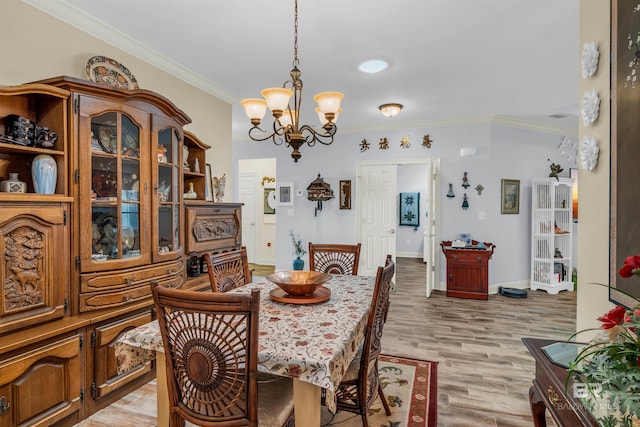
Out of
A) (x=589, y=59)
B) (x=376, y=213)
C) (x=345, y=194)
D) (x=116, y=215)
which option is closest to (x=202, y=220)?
(x=116, y=215)

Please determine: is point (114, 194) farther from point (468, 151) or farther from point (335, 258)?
point (468, 151)

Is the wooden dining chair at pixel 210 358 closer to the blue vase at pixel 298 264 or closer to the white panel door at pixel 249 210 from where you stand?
the blue vase at pixel 298 264

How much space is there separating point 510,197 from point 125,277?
526cm

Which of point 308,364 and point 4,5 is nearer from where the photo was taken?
point 308,364

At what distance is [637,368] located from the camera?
0.80m

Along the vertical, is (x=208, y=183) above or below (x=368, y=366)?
above

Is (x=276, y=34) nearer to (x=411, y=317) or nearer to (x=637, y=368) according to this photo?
(x=637, y=368)

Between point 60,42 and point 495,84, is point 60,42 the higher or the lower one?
the lower one

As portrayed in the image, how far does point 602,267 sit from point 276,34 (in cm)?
256

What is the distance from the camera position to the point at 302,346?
53.1 inches

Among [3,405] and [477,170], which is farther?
[477,170]

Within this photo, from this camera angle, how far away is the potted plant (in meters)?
5.71

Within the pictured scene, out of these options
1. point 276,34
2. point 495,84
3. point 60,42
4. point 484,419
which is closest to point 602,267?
point 484,419

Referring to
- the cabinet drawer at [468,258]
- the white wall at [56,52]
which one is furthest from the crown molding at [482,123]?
the white wall at [56,52]
